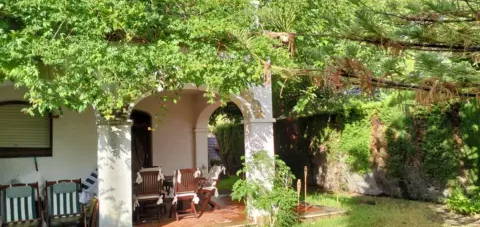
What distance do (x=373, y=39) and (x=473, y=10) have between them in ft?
2.22

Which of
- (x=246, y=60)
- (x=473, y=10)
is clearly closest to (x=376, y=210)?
(x=246, y=60)

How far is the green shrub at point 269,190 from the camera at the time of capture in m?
8.92

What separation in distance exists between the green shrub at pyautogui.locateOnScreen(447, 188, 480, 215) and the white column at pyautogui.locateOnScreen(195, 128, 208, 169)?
21.1ft

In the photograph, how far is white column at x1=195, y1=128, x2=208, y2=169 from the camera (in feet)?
43.9

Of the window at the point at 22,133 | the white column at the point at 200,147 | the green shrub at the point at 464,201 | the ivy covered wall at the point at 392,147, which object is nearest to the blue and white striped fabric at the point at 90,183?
the window at the point at 22,133

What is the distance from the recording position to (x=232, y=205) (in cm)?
1182

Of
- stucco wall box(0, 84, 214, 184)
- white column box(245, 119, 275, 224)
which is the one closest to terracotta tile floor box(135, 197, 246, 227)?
white column box(245, 119, 275, 224)

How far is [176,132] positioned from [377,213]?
578cm

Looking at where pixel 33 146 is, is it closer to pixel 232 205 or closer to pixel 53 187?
pixel 53 187

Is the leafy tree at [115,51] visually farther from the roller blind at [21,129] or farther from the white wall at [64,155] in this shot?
the roller blind at [21,129]

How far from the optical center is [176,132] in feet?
43.5

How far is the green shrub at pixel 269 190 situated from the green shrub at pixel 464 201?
156 inches

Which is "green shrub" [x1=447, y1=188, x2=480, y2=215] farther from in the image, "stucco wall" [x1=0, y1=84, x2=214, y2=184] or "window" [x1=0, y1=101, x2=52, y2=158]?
"window" [x1=0, y1=101, x2=52, y2=158]

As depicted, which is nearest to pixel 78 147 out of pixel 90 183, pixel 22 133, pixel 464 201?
pixel 90 183
